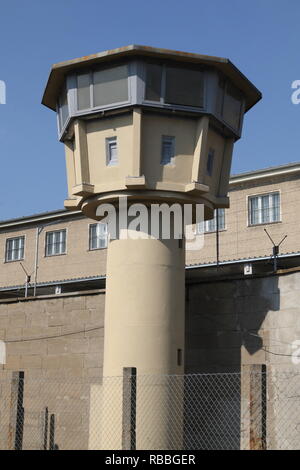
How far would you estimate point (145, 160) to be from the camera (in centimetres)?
1656

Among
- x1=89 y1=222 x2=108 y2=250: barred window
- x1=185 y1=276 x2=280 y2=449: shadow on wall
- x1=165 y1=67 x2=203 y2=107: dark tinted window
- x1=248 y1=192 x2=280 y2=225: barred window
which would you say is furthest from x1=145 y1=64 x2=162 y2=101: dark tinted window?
x1=89 y1=222 x2=108 y2=250: barred window

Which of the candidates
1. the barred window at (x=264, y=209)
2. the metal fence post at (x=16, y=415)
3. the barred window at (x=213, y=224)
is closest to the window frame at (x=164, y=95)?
the metal fence post at (x=16, y=415)

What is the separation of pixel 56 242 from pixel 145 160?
61.0 feet

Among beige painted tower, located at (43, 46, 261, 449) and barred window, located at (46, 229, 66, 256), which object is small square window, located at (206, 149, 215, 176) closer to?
beige painted tower, located at (43, 46, 261, 449)

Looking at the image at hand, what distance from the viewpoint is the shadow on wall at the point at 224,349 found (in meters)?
17.2

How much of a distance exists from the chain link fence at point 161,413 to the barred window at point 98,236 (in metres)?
12.9

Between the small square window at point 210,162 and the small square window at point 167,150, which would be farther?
the small square window at point 210,162

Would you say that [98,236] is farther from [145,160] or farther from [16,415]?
[16,415]

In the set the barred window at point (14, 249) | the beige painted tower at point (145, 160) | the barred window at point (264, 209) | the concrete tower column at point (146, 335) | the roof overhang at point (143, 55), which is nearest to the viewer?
the concrete tower column at point (146, 335)

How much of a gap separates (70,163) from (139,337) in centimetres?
546

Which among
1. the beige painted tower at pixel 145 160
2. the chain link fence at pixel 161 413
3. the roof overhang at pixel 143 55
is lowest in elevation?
the chain link fence at pixel 161 413

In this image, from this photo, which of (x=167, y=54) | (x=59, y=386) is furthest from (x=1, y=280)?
(x=167, y=54)

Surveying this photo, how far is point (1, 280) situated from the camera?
3669cm

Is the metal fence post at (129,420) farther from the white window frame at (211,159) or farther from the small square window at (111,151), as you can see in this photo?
the white window frame at (211,159)
